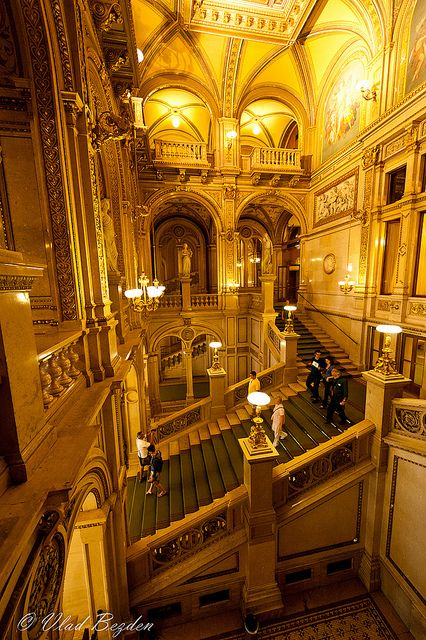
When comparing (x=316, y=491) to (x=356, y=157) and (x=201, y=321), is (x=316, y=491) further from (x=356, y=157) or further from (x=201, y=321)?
(x=356, y=157)

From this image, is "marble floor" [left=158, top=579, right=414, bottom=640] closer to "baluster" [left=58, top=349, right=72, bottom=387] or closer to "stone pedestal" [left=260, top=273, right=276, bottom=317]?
"baluster" [left=58, top=349, right=72, bottom=387]

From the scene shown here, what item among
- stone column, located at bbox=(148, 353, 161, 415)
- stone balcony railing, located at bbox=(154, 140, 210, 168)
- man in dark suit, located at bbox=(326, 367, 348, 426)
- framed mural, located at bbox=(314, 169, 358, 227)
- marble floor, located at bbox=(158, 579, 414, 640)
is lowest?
marble floor, located at bbox=(158, 579, 414, 640)

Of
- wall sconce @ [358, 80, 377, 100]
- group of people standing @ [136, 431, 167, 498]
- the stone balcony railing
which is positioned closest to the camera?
group of people standing @ [136, 431, 167, 498]

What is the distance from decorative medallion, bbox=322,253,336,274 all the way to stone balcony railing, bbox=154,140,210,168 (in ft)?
22.1

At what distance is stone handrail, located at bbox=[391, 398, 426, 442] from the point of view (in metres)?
4.65

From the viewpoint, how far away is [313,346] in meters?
11.1

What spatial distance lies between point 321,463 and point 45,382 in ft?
16.8

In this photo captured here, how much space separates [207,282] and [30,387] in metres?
17.9

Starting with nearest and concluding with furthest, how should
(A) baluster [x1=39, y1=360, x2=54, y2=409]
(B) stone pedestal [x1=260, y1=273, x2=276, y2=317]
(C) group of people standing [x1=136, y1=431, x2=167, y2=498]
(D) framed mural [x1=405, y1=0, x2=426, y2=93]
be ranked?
(A) baluster [x1=39, y1=360, x2=54, y2=409] → (C) group of people standing [x1=136, y1=431, x2=167, y2=498] → (D) framed mural [x1=405, y1=0, x2=426, y2=93] → (B) stone pedestal [x1=260, y1=273, x2=276, y2=317]

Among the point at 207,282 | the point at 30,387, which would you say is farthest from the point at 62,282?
the point at 207,282

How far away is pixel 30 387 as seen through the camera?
191cm

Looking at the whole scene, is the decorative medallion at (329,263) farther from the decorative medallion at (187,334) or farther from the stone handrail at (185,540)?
the stone handrail at (185,540)

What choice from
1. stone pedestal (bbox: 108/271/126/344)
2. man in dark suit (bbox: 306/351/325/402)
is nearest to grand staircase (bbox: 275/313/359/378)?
man in dark suit (bbox: 306/351/325/402)

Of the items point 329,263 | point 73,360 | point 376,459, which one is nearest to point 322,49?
point 329,263
